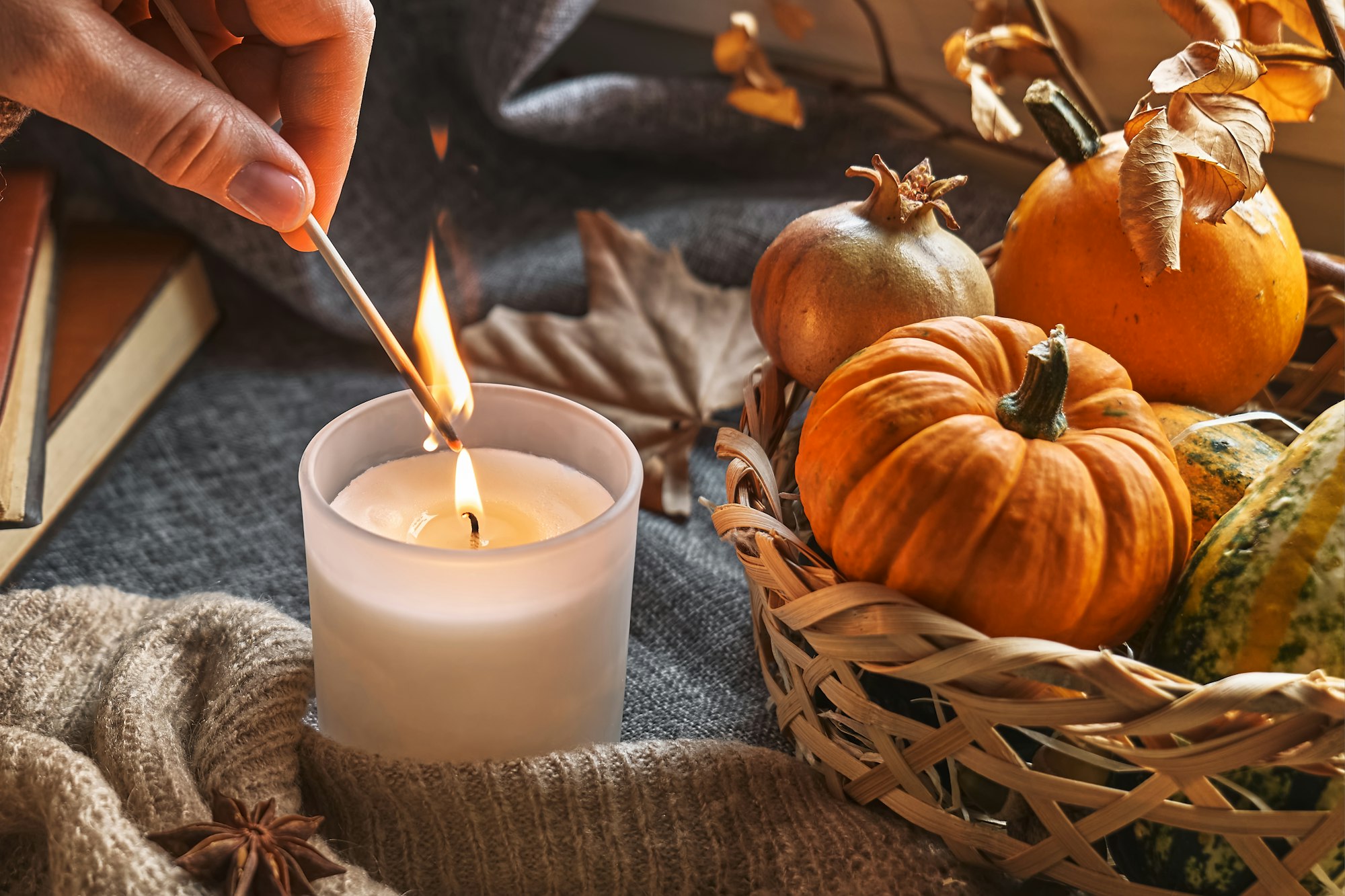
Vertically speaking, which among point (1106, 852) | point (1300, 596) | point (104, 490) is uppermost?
point (1300, 596)

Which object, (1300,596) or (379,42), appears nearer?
(1300,596)

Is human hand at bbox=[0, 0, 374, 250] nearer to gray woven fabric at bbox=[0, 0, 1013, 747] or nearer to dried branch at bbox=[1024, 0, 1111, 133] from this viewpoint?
gray woven fabric at bbox=[0, 0, 1013, 747]

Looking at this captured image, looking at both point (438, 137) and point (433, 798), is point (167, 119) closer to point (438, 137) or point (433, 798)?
point (433, 798)

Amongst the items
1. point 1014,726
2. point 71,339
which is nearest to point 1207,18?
point 1014,726

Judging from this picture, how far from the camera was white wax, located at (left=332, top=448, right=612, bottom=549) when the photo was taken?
53cm

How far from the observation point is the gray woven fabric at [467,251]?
0.72 m

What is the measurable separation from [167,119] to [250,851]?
0.31 meters

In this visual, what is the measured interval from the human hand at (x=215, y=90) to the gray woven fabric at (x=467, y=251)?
0.83ft

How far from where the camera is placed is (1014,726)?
434 mm

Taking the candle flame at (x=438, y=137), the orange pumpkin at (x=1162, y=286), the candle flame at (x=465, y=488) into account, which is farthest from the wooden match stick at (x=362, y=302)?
the candle flame at (x=438, y=137)

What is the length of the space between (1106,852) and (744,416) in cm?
28

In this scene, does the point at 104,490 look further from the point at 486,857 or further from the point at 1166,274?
the point at 1166,274

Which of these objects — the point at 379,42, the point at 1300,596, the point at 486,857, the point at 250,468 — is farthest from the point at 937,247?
the point at 379,42

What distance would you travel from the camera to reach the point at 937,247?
2.09 ft
